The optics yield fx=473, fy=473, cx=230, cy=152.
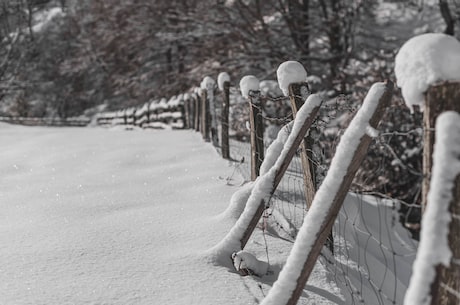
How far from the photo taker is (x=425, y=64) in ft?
5.39

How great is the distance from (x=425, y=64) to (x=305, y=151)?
205 cm

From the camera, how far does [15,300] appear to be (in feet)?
8.83

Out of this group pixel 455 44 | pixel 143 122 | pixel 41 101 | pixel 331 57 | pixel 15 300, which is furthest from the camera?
pixel 41 101

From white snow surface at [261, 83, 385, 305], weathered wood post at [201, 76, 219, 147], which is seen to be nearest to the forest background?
white snow surface at [261, 83, 385, 305]

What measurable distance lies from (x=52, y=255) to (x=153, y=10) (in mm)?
18506

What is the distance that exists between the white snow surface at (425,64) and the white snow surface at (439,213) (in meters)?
0.17

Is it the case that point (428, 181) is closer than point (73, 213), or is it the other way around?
point (428, 181)

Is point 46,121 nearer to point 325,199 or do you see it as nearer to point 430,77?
point 325,199

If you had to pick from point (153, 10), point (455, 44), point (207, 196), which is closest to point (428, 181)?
point (455, 44)

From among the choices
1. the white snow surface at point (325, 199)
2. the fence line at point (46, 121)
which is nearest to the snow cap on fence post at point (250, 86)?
the white snow surface at point (325, 199)

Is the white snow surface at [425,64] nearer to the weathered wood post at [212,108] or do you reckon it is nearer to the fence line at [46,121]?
the weathered wood post at [212,108]

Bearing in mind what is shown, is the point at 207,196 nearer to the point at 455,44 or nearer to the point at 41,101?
the point at 455,44

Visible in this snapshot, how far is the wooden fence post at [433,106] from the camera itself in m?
1.62

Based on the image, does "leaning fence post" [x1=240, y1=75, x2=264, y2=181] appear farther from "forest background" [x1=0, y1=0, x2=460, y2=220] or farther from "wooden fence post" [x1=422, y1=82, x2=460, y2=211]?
→ "wooden fence post" [x1=422, y1=82, x2=460, y2=211]
